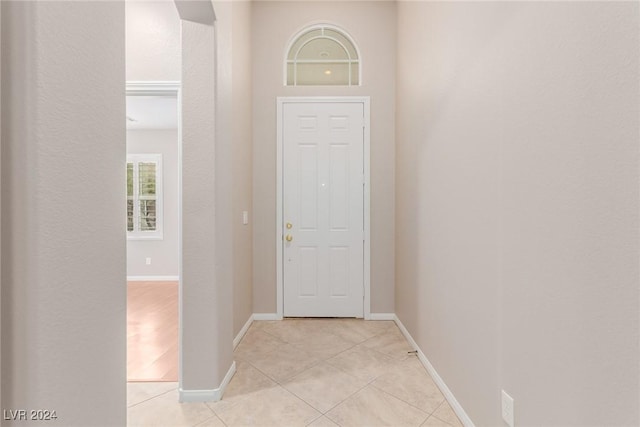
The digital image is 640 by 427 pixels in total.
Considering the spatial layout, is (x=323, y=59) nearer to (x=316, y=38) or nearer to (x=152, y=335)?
(x=316, y=38)

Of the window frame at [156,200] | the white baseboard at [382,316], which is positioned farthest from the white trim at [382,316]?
the window frame at [156,200]

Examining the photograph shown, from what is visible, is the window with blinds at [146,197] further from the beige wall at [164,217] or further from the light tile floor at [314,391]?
the light tile floor at [314,391]

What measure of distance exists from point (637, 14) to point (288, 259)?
10.0ft

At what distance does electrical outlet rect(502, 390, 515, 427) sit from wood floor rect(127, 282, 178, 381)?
2.07 m

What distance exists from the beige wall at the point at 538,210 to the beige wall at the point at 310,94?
4.10 ft

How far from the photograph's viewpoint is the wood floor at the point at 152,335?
2343 millimetres

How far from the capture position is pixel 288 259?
3.43m

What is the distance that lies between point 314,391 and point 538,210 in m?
1.72

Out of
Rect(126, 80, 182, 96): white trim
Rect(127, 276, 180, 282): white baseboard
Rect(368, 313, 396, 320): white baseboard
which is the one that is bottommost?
Rect(127, 276, 180, 282): white baseboard

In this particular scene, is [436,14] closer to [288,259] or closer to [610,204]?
[610,204]

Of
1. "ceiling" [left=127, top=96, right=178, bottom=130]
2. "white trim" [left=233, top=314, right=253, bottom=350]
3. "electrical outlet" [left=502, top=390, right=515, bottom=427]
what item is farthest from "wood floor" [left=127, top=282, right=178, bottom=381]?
"ceiling" [left=127, top=96, right=178, bottom=130]

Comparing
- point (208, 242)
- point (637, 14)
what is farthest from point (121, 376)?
point (637, 14)

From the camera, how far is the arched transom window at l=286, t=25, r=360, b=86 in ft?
11.4

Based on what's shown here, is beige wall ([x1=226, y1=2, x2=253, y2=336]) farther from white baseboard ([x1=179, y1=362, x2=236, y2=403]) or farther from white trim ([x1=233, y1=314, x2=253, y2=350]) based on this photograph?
white baseboard ([x1=179, y1=362, x2=236, y2=403])
